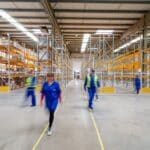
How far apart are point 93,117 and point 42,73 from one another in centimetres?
1107

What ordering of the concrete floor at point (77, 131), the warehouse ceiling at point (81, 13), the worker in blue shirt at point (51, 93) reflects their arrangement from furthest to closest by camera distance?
the warehouse ceiling at point (81, 13)
the worker in blue shirt at point (51, 93)
the concrete floor at point (77, 131)

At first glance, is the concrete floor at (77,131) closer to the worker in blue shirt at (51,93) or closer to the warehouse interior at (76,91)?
the warehouse interior at (76,91)

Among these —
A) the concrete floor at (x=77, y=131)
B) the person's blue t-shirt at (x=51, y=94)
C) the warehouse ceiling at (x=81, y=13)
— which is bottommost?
the concrete floor at (x=77, y=131)

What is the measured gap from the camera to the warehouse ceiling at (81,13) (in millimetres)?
15398

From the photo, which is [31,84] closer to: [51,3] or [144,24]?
[51,3]

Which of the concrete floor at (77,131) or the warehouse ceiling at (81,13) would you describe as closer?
the concrete floor at (77,131)

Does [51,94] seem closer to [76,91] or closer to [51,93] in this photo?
[51,93]

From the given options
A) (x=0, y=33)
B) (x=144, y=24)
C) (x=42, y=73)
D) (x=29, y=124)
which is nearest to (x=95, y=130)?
(x=29, y=124)

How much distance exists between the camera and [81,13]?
17.6 meters

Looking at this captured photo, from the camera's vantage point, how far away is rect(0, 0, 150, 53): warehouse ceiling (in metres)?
15.4

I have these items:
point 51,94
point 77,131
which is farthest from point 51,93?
point 77,131

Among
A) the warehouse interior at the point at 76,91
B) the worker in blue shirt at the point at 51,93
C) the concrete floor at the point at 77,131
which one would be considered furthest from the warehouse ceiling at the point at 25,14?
the worker in blue shirt at the point at 51,93

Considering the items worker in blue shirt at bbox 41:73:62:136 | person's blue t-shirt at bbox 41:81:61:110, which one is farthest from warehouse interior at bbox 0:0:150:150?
person's blue t-shirt at bbox 41:81:61:110

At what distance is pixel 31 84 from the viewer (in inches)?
397
